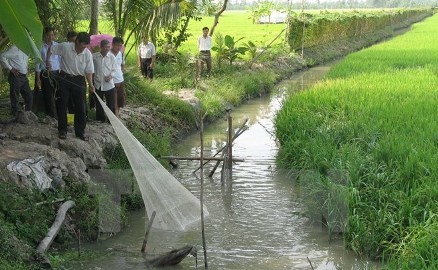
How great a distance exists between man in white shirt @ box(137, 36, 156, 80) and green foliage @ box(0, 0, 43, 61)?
11.3m

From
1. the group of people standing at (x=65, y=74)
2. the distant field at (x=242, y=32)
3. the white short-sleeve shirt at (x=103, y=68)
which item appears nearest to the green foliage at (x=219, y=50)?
the distant field at (x=242, y=32)

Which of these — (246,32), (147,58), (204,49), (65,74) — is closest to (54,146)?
(65,74)

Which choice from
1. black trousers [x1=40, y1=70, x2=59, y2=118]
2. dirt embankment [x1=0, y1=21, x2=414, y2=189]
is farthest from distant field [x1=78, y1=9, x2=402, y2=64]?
dirt embankment [x1=0, y1=21, x2=414, y2=189]

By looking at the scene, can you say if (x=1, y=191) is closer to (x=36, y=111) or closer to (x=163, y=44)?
(x=36, y=111)

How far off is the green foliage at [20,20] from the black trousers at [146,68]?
37.6ft

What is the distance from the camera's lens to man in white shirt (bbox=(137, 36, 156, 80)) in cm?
1314

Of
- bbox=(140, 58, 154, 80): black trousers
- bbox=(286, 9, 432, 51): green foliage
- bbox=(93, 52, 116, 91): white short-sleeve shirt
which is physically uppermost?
bbox=(286, 9, 432, 51): green foliage

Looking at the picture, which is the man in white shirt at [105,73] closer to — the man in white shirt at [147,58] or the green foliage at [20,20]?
the man in white shirt at [147,58]

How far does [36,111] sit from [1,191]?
9.51ft

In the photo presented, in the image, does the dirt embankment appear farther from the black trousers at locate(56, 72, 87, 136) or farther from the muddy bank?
the black trousers at locate(56, 72, 87, 136)

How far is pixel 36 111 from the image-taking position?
27.7 feet

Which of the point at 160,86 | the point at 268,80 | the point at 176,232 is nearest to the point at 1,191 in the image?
the point at 176,232

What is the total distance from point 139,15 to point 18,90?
162 inches

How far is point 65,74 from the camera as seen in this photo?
7402 millimetres
